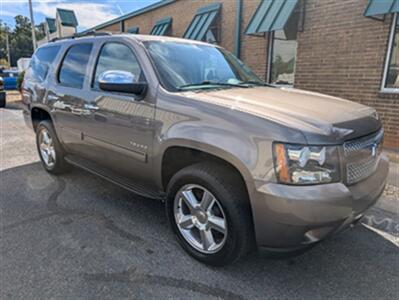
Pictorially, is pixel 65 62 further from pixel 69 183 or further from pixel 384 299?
pixel 384 299

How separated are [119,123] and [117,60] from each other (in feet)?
2.35

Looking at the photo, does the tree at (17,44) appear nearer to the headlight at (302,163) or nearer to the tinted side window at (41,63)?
the tinted side window at (41,63)

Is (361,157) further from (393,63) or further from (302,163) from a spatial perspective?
(393,63)

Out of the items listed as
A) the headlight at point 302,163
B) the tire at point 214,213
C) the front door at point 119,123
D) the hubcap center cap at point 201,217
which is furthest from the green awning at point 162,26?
the headlight at point 302,163

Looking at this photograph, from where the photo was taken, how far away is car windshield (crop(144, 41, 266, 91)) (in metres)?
2.95

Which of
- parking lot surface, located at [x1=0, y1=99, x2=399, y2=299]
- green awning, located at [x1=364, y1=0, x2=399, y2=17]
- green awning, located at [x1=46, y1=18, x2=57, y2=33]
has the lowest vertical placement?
parking lot surface, located at [x1=0, y1=99, x2=399, y2=299]

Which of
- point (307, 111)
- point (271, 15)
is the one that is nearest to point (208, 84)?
point (307, 111)

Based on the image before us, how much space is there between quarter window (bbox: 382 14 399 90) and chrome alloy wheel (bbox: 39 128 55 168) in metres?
5.97

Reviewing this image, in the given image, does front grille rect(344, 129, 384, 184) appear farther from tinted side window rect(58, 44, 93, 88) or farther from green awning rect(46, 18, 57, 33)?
green awning rect(46, 18, 57, 33)

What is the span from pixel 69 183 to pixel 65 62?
1.65 m

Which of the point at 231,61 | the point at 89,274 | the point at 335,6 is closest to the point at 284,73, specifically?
the point at 335,6

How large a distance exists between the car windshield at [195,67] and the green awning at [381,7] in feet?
10.6

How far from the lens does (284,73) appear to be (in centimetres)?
806

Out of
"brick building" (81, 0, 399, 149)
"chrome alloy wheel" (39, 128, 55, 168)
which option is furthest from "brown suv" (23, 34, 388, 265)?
"brick building" (81, 0, 399, 149)
